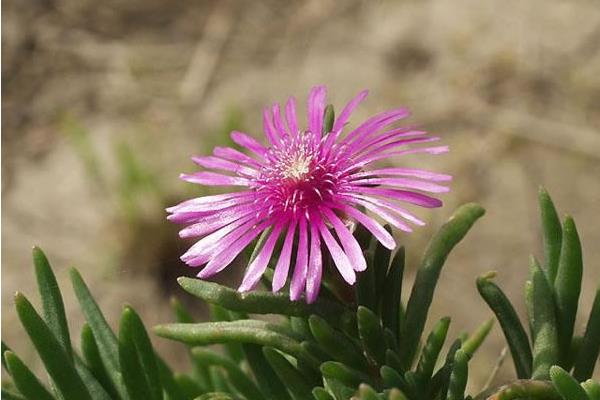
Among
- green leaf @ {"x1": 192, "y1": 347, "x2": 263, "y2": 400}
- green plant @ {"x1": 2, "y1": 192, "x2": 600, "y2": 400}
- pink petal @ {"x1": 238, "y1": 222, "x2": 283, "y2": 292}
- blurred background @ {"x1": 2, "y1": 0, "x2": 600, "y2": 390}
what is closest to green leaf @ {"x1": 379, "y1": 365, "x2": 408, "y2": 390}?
green plant @ {"x1": 2, "y1": 192, "x2": 600, "y2": 400}

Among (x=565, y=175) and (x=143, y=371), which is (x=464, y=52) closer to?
(x=565, y=175)

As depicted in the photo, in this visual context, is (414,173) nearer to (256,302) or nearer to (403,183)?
(403,183)

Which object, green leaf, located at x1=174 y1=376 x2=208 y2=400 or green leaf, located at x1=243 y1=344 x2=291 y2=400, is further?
green leaf, located at x1=174 y1=376 x2=208 y2=400

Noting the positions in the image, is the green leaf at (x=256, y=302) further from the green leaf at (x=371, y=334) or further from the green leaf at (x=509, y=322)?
the green leaf at (x=509, y=322)

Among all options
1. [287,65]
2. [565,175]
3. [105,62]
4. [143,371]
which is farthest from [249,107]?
[143,371]

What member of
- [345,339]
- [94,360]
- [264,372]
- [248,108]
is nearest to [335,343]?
[345,339]

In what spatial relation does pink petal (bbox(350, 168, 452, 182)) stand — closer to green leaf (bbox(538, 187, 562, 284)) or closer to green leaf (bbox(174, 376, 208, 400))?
green leaf (bbox(538, 187, 562, 284))
